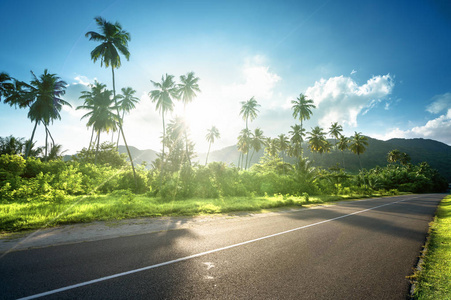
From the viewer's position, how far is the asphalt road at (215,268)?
339 cm

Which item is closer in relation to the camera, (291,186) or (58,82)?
(291,186)

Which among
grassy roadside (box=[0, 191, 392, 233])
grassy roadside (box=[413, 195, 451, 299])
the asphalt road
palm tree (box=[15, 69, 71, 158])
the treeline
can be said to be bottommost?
grassy roadside (box=[413, 195, 451, 299])

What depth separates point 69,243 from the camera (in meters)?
5.61

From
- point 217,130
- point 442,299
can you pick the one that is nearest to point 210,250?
point 442,299

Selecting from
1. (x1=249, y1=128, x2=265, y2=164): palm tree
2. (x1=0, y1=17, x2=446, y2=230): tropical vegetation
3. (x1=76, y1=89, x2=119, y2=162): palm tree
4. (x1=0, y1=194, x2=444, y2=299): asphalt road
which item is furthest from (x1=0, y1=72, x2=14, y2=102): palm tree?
(x1=249, y1=128, x2=265, y2=164): palm tree

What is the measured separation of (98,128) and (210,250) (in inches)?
1499

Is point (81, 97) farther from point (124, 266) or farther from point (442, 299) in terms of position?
point (442, 299)

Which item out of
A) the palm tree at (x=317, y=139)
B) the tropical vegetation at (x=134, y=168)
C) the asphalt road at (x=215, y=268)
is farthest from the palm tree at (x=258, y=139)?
the asphalt road at (x=215, y=268)

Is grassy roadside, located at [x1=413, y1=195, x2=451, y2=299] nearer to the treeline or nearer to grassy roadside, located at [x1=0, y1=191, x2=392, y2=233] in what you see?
grassy roadside, located at [x1=0, y1=191, x2=392, y2=233]

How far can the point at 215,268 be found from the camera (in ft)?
14.2

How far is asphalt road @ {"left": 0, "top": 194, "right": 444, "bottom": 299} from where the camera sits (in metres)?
3.39

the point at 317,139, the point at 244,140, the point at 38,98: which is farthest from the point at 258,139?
the point at 38,98

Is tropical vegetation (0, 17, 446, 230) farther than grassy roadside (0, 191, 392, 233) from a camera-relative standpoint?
Yes

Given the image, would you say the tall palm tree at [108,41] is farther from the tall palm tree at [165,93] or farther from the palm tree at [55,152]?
the palm tree at [55,152]
